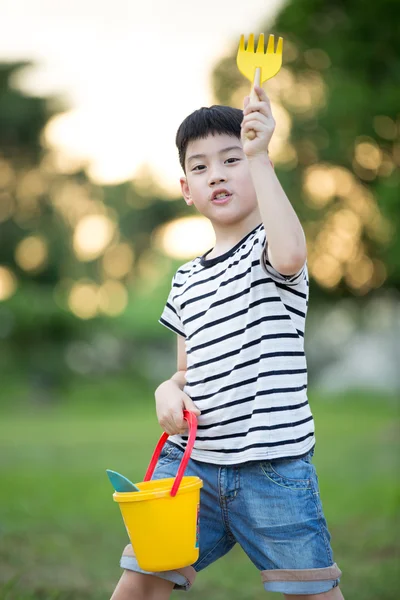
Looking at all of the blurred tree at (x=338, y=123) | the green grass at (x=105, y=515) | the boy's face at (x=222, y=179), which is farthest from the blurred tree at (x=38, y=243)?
the boy's face at (x=222, y=179)

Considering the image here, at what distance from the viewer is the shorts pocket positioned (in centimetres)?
207

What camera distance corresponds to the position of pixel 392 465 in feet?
30.1

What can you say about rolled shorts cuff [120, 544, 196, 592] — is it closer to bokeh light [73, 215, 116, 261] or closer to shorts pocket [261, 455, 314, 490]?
shorts pocket [261, 455, 314, 490]

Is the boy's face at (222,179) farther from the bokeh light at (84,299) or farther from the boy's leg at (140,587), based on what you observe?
the bokeh light at (84,299)

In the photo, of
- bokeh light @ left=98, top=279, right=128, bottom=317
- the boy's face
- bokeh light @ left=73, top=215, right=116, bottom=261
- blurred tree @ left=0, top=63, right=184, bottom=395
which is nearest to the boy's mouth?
the boy's face

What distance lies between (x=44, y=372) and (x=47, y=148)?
250 inches

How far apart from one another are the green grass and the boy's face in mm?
2052

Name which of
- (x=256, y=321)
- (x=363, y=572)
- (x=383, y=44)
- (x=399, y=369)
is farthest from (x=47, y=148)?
(x=256, y=321)

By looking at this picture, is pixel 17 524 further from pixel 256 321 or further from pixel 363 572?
pixel 256 321

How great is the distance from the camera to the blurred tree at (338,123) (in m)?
12.5

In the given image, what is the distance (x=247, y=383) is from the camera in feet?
6.98

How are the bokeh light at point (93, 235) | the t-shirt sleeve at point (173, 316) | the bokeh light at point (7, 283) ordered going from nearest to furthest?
1. the t-shirt sleeve at point (173, 316)
2. the bokeh light at point (7, 283)
3. the bokeh light at point (93, 235)

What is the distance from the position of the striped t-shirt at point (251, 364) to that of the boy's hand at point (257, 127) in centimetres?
24

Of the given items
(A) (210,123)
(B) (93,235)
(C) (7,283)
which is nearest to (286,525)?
(A) (210,123)
